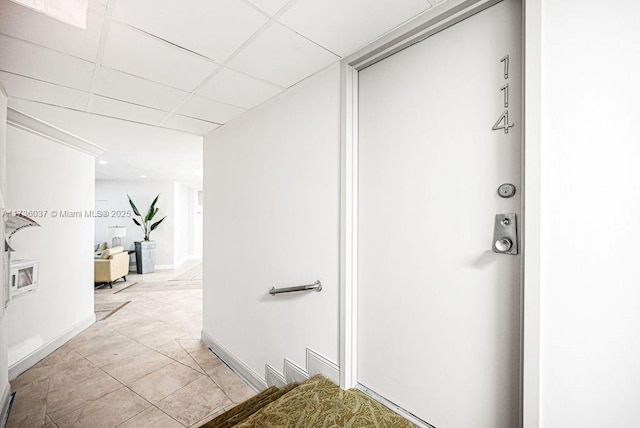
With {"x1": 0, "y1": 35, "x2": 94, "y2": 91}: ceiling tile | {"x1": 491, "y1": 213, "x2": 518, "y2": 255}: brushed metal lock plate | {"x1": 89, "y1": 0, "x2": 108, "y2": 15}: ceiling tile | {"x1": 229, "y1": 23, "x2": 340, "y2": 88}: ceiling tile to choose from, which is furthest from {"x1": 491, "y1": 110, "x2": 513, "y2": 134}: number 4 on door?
{"x1": 0, "y1": 35, "x2": 94, "y2": 91}: ceiling tile

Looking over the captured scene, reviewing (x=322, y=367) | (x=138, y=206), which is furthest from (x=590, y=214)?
(x=138, y=206)

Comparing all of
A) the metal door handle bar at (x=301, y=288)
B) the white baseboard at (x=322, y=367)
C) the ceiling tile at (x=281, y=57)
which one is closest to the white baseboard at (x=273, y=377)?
the white baseboard at (x=322, y=367)

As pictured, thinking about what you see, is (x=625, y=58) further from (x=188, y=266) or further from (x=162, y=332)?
(x=188, y=266)

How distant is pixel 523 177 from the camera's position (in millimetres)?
1071

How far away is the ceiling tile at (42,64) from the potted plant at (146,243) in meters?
6.44

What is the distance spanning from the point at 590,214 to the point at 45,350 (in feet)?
15.5

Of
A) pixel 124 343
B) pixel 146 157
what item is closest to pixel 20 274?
pixel 124 343

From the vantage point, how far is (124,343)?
3.34m

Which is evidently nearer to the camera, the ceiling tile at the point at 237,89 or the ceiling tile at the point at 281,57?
the ceiling tile at the point at 281,57

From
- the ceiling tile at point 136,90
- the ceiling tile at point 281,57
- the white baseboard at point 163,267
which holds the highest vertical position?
the ceiling tile at point 281,57

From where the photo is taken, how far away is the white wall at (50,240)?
8.97 ft

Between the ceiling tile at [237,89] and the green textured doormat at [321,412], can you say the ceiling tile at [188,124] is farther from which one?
the green textured doormat at [321,412]

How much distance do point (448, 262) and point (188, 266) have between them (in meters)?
8.81

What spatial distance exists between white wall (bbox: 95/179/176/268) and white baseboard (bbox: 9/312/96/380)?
4752mm
